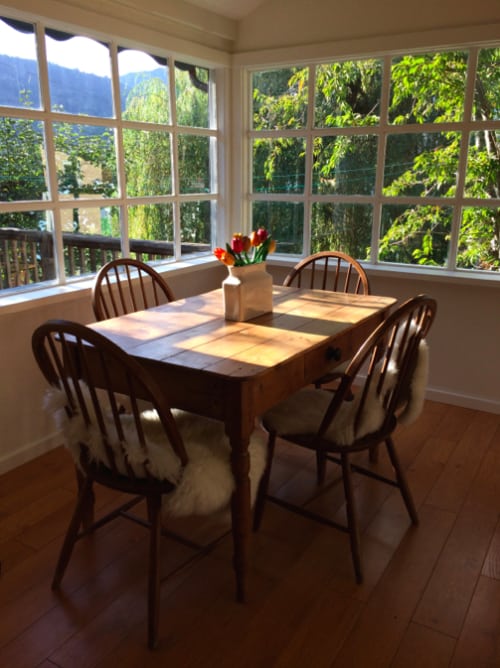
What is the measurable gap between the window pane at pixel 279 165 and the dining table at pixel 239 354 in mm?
1510

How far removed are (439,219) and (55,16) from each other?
215 cm

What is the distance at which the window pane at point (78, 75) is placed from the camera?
2455 millimetres

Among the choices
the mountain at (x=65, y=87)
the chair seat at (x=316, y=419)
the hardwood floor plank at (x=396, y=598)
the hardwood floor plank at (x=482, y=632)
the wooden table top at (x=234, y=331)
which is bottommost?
the hardwood floor plank at (x=482, y=632)

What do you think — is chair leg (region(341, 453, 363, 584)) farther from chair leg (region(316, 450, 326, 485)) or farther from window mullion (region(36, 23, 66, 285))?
window mullion (region(36, 23, 66, 285))

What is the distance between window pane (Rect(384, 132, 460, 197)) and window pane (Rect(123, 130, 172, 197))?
127 centimetres

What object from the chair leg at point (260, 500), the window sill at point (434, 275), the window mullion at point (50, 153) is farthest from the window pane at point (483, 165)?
the window mullion at point (50, 153)

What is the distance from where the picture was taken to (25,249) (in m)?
2.47

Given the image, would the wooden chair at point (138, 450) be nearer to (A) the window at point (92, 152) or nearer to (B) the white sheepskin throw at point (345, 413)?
(B) the white sheepskin throw at point (345, 413)

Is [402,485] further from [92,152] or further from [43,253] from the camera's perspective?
[92,152]

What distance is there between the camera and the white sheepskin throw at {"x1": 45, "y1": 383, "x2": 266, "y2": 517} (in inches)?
58.2

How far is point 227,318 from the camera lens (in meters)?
2.01

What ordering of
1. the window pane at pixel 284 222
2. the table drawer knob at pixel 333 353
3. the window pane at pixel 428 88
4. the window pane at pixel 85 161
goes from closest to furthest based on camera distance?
the table drawer knob at pixel 333 353 < the window pane at pixel 85 161 < the window pane at pixel 428 88 < the window pane at pixel 284 222

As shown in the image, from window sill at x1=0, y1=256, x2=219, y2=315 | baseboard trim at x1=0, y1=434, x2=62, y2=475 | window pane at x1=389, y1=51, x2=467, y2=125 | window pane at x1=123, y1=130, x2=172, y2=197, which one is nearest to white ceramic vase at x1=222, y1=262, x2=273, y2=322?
window sill at x1=0, y1=256, x2=219, y2=315

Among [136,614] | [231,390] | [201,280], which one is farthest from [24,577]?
[201,280]
